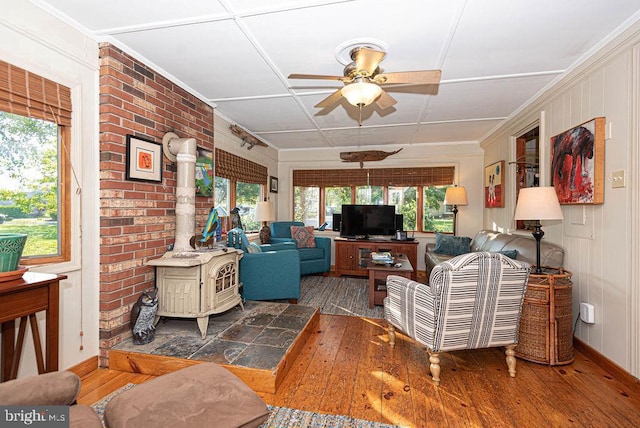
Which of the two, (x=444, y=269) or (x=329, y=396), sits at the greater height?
(x=444, y=269)

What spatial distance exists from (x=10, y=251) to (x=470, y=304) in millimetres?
2666

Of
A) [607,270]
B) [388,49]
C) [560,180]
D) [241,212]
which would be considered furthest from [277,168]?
[607,270]

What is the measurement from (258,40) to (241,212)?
3.06 meters

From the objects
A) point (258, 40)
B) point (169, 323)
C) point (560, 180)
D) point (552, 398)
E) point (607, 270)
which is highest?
point (258, 40)

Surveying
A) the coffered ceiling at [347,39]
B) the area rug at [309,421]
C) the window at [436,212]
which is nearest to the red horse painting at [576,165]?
the coffered ceiling at [347,39]

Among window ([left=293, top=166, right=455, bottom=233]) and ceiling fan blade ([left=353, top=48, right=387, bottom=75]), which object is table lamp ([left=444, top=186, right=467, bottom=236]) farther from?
ceiling fan blade ([left=353, top=48, right=387, bottom=75])

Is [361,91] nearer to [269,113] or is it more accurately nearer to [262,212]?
[269,113]

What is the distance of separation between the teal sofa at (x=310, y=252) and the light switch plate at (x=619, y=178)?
3790 mm

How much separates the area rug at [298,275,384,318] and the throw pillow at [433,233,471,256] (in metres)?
1.32

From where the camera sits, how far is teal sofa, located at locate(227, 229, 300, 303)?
135 inches

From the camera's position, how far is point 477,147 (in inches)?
211

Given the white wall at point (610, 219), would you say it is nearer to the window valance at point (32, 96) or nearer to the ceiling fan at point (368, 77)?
the ceiling fan at point (368, 77)

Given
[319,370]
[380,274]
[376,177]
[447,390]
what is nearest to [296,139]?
[376,177]

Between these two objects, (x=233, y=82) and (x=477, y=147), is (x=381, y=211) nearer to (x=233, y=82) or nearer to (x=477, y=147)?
(x=477, y=147)
